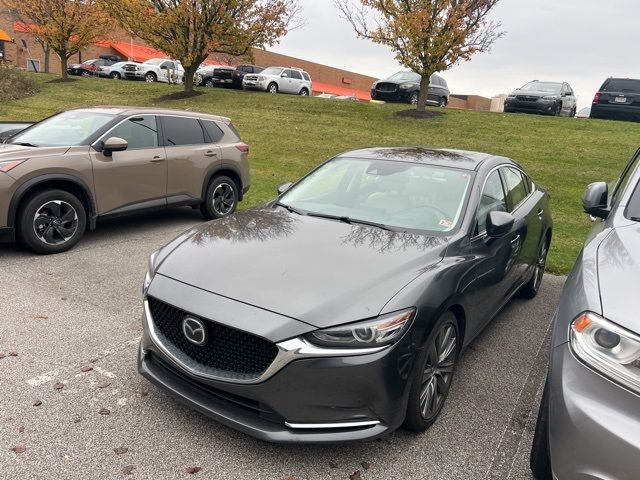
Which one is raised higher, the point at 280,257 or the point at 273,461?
the point at 280,257

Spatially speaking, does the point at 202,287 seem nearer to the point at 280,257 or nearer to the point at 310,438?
the point at 280,257

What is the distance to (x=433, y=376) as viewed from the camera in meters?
2.97

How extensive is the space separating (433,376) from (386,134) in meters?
13.5

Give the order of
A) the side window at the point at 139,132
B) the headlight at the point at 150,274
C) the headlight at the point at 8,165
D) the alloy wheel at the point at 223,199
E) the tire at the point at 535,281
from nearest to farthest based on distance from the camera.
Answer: the headlight at the point at 150,274 < the tire at the point at 535,281 < the headlight at the point at 8,165 < the side window at the point at 139,132 < the alloy wheel at the point at 223,199

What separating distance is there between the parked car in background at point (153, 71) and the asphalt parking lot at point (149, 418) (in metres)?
27.9

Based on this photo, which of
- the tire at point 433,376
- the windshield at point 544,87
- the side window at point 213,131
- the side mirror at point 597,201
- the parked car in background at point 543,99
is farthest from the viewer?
the windshield at point 544,87

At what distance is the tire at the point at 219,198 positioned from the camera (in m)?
7.62

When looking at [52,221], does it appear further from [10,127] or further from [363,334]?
[363,334]

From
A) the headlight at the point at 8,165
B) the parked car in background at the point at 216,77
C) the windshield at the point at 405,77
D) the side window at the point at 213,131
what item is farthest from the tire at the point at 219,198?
the parked car in background at the point at 216,77

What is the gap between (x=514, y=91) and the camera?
19.5 meters

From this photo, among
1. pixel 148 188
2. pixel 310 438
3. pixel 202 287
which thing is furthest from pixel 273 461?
pixel 148 188

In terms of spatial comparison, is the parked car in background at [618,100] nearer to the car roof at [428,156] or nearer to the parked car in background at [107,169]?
the parked car in background at [107,169]

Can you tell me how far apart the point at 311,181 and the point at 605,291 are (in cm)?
268

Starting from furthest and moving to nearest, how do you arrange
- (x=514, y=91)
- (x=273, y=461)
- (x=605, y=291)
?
1. (x=514, y=91)
2. (x=273, y=461)
3. (x=605, y=291)
